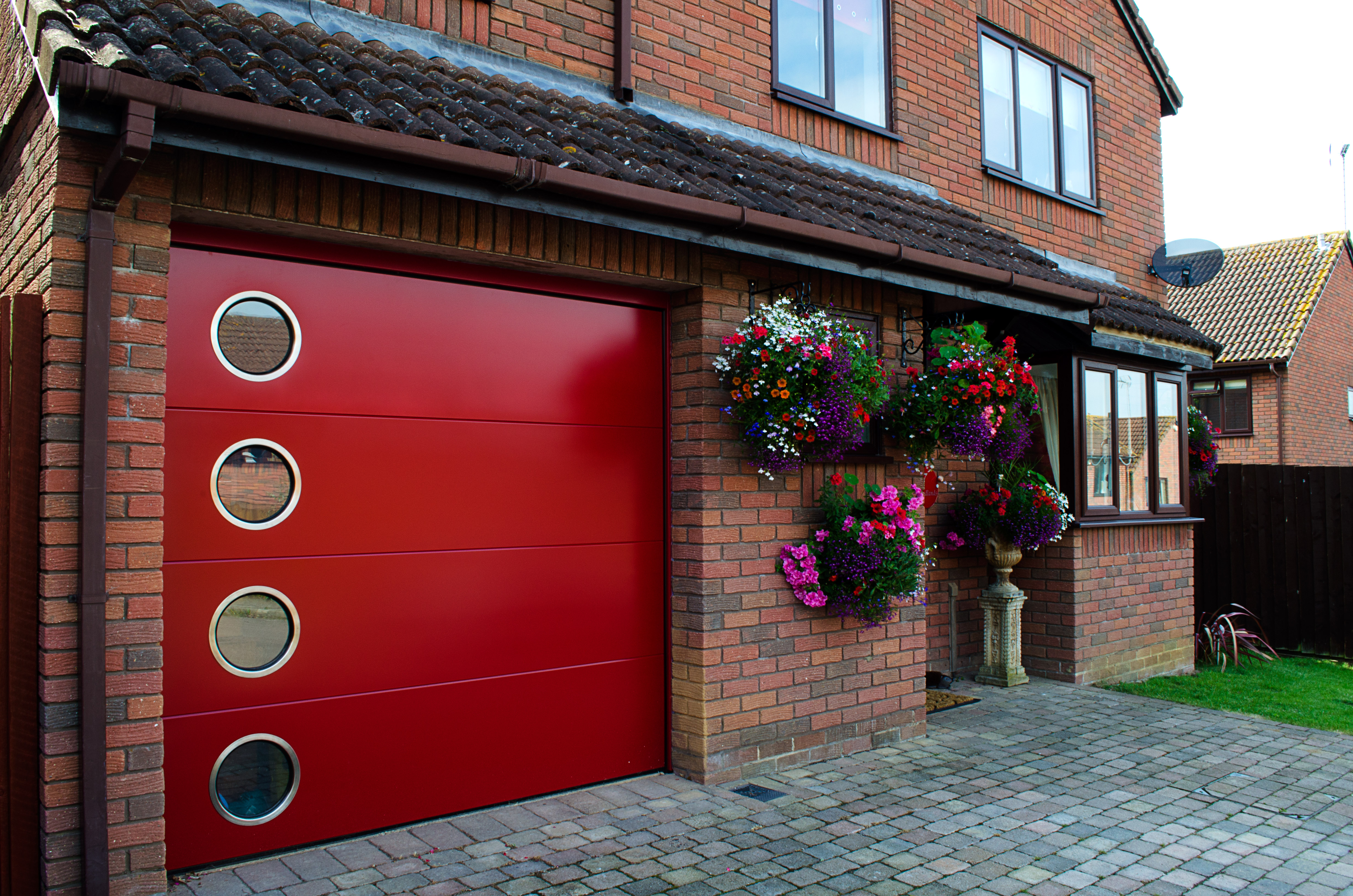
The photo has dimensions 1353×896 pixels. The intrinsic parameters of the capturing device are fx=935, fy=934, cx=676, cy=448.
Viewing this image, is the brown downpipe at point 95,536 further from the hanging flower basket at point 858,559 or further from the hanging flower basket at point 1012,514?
the hanging flower basket at point 1012,514

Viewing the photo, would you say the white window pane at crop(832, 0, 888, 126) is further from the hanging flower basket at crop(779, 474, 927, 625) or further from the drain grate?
the drain grate

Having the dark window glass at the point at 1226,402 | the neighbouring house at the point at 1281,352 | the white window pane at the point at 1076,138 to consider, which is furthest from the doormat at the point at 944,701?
the dark window glass at the point at 1226,402

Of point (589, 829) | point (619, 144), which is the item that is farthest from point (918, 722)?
point (619, 144)

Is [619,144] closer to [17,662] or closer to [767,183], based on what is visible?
[767,183]

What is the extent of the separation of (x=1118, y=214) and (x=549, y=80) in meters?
6.50

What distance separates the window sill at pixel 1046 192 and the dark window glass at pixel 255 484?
245 inches

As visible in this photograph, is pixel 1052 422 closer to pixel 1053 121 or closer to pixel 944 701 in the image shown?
pixel 944 701

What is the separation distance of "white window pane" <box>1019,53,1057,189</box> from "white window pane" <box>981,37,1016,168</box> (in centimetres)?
13

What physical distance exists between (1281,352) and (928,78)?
50.5 ft

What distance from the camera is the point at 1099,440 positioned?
8148 millimetres

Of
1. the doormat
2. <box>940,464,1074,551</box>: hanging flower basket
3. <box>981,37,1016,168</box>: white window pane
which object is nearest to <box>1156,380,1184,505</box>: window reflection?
<box>940,464,1074,551</box>: hanging flower basket

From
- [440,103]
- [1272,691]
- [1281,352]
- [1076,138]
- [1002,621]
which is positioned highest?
[1076,138]

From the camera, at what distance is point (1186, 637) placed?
29.4 ft

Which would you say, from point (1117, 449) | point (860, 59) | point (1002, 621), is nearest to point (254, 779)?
point (1002, 621)
